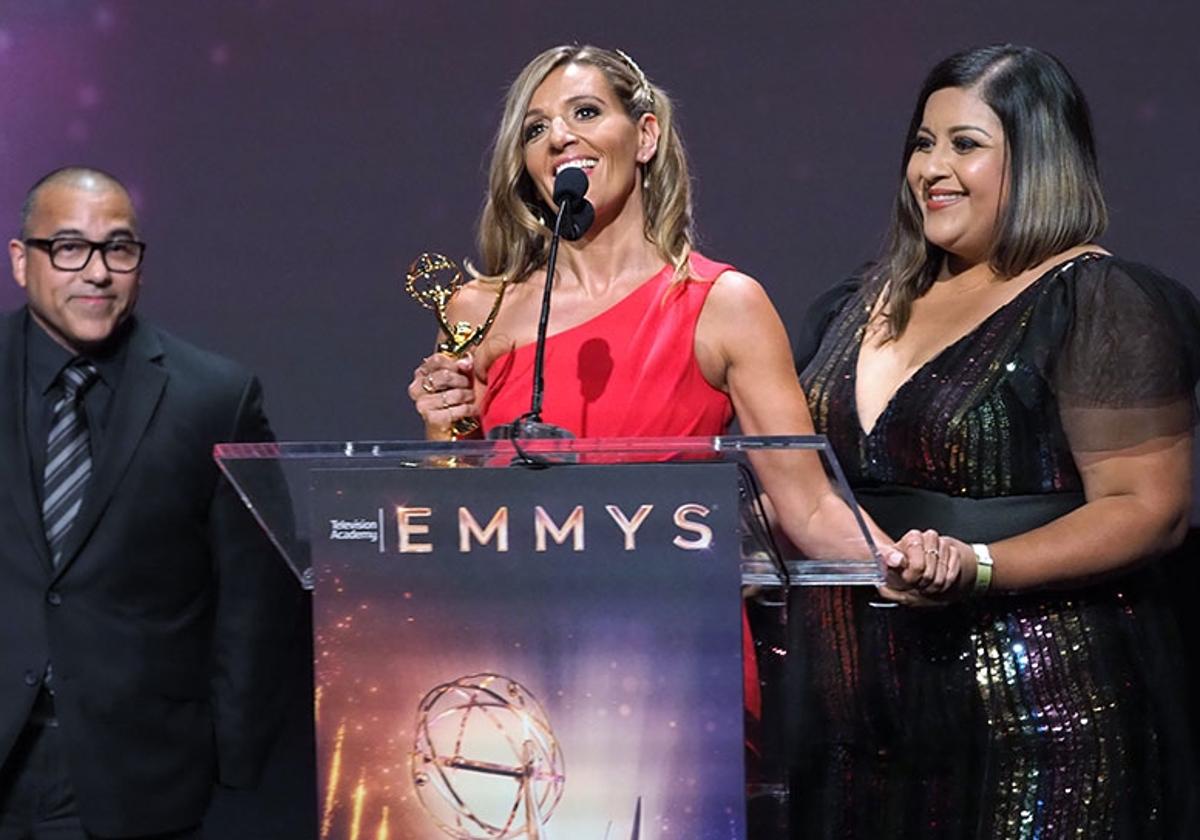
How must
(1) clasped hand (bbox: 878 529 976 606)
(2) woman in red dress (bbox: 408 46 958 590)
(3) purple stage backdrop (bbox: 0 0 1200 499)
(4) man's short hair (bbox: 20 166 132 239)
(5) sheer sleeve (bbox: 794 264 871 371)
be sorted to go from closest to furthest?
(1) clasped hand (bbox: 878 529 976 606) < (2) woman in red dress (bbox: 408 46 958 590) < (5) sheer sleeve (bbox: 794 264 871 371) < (4) man's short hair (bbox: 20 166 132 239) < (3) purple stage backdrop (bbox: 0 0 1200 499)

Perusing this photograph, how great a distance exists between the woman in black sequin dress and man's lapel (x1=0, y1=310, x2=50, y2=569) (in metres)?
1.14

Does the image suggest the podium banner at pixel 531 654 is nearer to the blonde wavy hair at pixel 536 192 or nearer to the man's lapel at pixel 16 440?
the blonde wavy hair at pixel 536 192

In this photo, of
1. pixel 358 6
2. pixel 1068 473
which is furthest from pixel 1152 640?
pixel 358 6

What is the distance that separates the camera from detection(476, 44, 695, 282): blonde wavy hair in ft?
7.91

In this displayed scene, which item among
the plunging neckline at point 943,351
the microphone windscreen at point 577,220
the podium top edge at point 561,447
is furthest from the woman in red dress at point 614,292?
the podium top edge at point 561,447

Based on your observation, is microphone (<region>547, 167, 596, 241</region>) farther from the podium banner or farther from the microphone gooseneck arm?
the podium banner

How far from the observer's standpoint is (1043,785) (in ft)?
7.23

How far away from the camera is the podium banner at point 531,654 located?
1545mm

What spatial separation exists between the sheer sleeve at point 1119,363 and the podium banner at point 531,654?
0.83m

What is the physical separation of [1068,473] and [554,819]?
0.99 meters

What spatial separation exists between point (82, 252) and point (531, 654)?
1548 mm

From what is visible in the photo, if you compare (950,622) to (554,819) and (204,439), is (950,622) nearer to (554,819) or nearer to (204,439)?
(554,819)

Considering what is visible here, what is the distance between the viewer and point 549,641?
156cm

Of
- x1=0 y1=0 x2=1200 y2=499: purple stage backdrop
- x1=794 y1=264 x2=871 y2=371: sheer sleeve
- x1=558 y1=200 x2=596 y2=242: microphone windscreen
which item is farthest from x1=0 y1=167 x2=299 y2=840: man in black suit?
x1=558 y1=200 x2=596 y2=242: microphone windscreen
